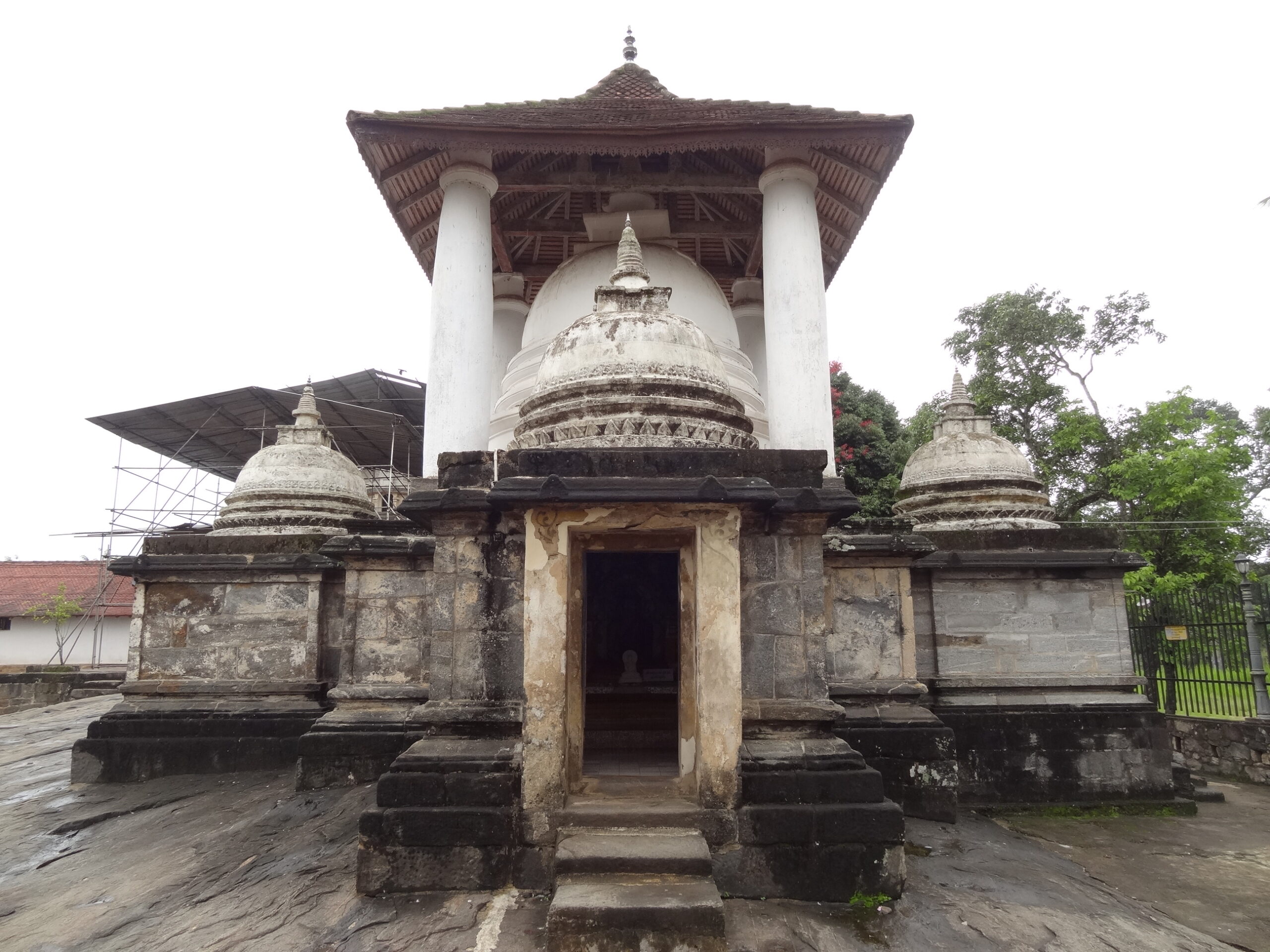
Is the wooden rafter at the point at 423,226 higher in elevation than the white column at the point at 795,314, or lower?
higher

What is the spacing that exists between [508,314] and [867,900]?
11.5 meters

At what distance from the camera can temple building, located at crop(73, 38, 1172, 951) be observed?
4.85m

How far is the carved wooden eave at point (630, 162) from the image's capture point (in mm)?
9758

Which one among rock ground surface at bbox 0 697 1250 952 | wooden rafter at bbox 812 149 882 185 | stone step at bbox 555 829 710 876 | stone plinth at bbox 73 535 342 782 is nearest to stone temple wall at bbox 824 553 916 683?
rock ground surface at bbox 0 697 1250 952

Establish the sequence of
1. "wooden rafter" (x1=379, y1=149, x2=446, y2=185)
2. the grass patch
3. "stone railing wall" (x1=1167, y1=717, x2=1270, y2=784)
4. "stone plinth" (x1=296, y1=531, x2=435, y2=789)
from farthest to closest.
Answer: "stone railing wall" (x1=1167, y1=717, x2=1270, y2=784)
"wooden rafter" (x1=379, y1=149, x2=446, y2=185)
the grass patch
"stone plinth" (x1=296, y1=531, x2=435, y2=789)

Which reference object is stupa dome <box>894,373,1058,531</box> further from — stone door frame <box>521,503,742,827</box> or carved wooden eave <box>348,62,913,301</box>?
stone door frame <box>521,503,742,827</box>

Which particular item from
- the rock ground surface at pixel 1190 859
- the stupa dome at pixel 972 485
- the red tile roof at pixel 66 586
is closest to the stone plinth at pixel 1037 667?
the rock ground surface at pixel 1190 859

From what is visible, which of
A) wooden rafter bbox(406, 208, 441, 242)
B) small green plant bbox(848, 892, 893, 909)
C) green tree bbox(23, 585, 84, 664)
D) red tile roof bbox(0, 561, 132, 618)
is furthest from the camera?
red tile roof bbox(0, 561, 132, 618)

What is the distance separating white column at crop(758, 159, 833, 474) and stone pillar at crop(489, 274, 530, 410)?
523 cm

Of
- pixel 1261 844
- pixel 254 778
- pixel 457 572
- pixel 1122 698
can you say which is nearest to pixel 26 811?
pixel 254 778

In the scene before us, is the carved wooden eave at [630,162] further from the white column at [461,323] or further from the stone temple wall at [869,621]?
the stone temple wall at [869,621]

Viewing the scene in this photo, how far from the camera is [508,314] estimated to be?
14.1 m

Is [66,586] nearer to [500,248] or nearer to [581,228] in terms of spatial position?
[500,248]

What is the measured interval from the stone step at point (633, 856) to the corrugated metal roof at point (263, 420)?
59.8 ft
